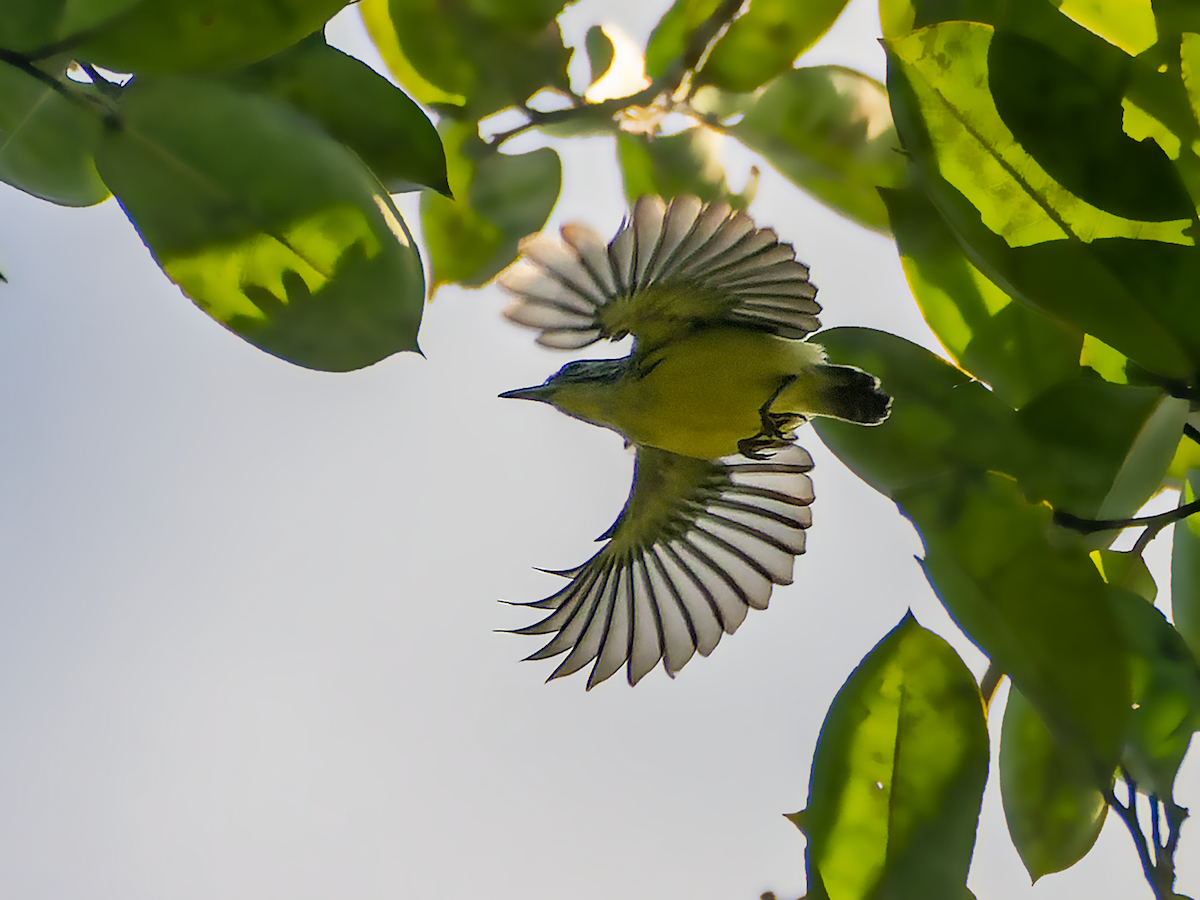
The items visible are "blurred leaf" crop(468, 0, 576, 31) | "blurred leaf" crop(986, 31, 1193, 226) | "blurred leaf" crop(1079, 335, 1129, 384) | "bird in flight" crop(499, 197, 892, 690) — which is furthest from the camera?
"bird in flight" crop(499, 197, 892, 690)

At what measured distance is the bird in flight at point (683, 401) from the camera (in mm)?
812

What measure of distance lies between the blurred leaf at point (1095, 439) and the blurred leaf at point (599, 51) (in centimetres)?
51

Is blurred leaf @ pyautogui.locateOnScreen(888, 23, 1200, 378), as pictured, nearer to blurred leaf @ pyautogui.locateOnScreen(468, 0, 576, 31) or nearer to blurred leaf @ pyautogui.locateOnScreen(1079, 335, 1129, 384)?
blurred leaf @ pyautogui.locateOnScreen(1079, 335, 1129, 384)

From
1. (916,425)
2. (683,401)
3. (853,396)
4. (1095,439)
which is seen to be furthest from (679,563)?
(1095,439)

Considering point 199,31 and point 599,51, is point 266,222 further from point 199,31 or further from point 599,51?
point 599,51

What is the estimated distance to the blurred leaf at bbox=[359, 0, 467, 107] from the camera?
74 cm

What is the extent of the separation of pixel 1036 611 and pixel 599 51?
61 cm

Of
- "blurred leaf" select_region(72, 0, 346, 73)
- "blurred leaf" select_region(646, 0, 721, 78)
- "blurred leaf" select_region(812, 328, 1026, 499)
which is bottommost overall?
"blurred leaf" select_region(812, 328, 1026, 499)

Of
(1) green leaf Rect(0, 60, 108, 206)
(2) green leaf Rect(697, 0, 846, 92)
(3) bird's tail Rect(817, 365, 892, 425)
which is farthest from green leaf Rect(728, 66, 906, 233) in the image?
(1) green leaf Rect(0, 60, 108, 206)

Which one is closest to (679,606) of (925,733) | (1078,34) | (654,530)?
(654,530)

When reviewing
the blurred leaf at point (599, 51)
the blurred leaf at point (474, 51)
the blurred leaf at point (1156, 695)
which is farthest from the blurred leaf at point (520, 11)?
the blurred leaf at point (1156, 695)

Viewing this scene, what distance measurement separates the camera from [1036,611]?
0.53 meters

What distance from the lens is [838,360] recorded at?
65 centimetres

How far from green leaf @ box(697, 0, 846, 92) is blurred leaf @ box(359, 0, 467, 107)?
0.22m
